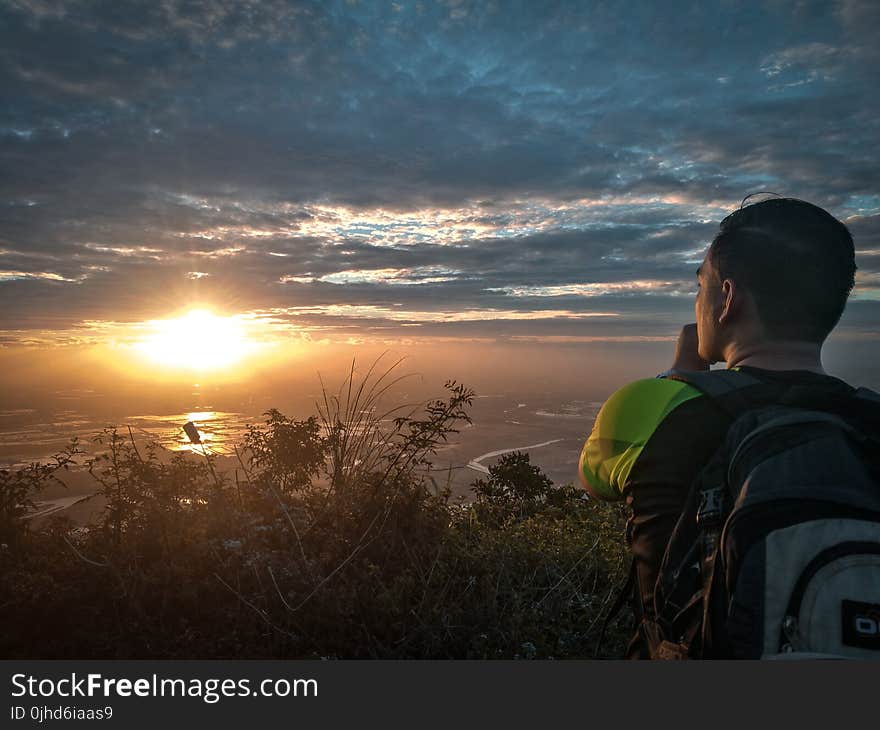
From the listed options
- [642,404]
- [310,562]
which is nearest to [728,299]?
[642,404]

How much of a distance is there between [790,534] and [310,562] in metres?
3.17

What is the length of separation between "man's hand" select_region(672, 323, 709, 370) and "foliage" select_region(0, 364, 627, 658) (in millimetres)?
2009

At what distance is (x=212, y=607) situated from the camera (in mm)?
3521

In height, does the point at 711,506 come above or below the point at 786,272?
below

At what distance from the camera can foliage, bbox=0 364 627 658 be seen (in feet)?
11.2

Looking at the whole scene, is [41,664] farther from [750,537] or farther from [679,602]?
[750,537]

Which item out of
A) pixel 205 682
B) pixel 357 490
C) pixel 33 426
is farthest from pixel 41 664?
pixel 33 426

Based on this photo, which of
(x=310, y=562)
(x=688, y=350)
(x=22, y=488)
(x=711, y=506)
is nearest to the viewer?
(x=711, y=506)

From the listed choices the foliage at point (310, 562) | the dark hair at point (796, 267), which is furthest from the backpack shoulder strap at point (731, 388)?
the foliage at point (310, 562)

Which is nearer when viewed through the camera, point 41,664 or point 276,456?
point 41,664

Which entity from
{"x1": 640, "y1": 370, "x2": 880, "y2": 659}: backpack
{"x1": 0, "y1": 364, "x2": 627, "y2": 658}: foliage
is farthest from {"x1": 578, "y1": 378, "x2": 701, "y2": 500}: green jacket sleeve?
{"x1": 0, "y1": 364, "x2": 627, "y2": 658}: foliage

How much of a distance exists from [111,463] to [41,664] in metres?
1.93

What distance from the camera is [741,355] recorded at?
212 centimetres

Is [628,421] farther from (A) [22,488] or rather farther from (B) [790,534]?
(A) [22,488]
